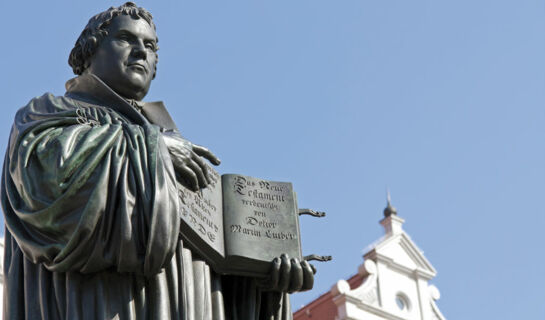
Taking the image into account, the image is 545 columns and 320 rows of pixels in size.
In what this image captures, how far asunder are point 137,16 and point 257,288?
1.62 meters

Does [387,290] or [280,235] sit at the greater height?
[387,290]

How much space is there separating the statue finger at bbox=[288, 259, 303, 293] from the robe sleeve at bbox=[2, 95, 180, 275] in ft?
2.66

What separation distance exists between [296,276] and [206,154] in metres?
0.82

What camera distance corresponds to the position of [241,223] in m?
6.26

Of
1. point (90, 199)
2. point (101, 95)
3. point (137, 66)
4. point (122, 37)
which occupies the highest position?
point (122, 37)

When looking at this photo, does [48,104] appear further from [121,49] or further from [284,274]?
[284,274]

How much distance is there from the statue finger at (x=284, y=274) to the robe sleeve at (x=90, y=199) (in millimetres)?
758

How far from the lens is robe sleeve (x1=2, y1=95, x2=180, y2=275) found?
5.44 m

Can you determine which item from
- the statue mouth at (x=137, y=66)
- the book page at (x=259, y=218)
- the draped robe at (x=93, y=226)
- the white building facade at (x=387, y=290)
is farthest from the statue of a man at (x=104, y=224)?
the white building facade at (x=387, y=290)

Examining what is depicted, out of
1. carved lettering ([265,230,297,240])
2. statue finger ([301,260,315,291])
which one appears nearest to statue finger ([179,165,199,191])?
carved lettering ([265,230,297,240])

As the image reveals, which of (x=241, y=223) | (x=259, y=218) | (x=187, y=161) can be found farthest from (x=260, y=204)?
(x=187, y=161)

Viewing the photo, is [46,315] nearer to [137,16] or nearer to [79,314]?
[79,314]

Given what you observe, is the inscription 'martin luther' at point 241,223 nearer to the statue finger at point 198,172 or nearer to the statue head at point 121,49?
the statue finger at point 198,172

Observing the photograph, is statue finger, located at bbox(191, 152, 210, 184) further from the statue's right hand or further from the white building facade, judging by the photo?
the white building facade
